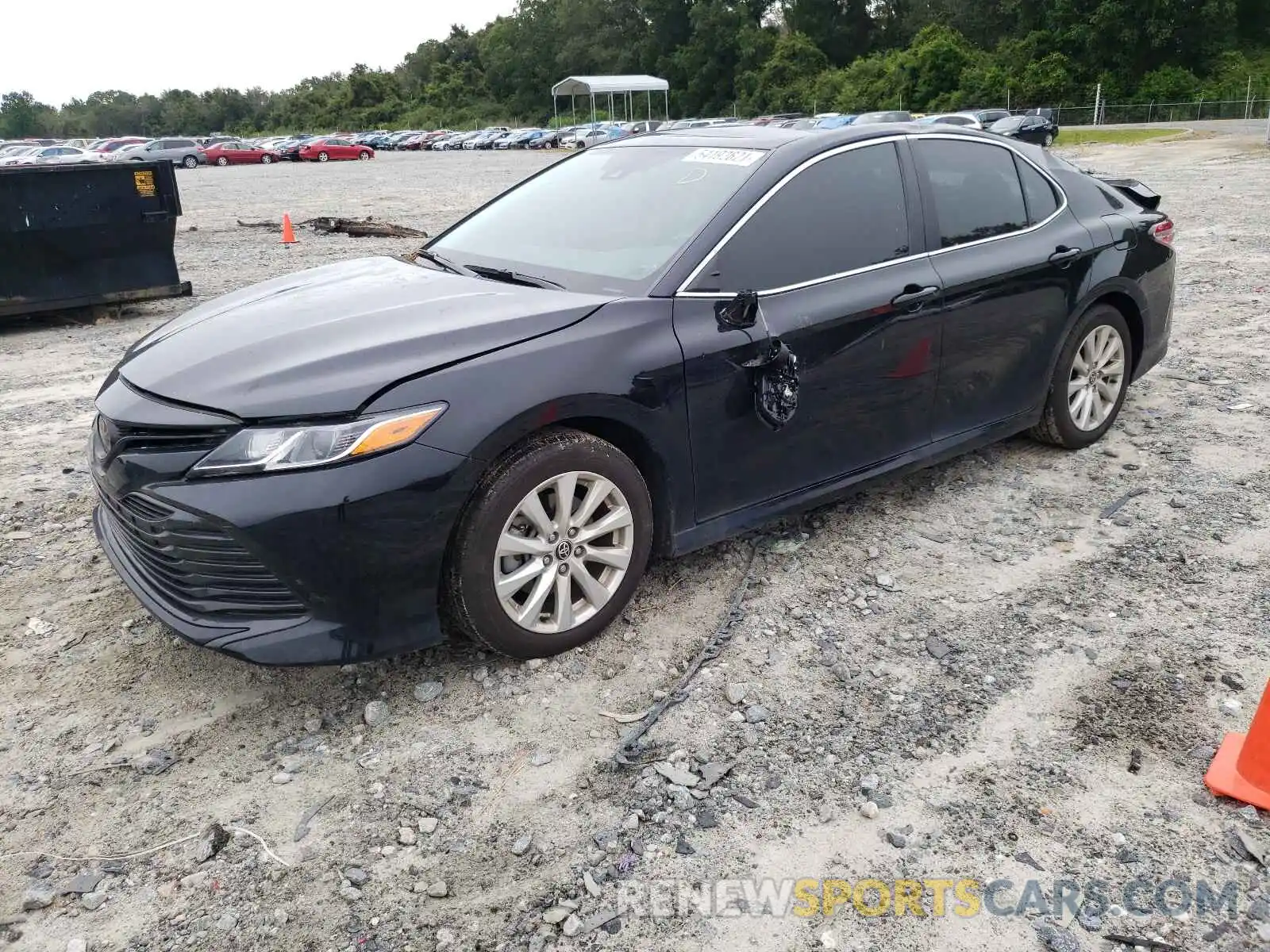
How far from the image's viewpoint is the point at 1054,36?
190 ft

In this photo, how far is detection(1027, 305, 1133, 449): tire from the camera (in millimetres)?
4891

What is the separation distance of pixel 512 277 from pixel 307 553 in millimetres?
1477

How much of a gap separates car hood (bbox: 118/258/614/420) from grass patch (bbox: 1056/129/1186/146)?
122 ft

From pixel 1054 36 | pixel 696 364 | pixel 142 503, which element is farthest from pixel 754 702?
pixel 1054 36

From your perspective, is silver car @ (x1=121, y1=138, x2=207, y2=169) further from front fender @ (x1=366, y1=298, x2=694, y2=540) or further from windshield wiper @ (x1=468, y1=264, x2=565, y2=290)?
front fender @ (x1=366, y1=298, x2=694, y2=540)

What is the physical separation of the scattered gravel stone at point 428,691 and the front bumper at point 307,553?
0.87 ft

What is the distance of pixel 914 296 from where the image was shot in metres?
4.07

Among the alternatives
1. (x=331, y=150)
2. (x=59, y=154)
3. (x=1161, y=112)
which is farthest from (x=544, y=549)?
(x=331, y=150)

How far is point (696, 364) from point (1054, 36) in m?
64.5

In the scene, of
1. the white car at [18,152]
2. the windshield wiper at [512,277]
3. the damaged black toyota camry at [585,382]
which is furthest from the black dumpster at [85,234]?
the white car at [18,152]

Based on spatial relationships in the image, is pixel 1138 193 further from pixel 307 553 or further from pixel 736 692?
pixel 307 553

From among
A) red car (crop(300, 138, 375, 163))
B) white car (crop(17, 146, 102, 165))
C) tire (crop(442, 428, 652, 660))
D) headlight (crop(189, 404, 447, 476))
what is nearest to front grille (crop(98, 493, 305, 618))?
headlight (crop(189, 404, 447, 476))

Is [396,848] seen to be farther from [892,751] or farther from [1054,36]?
[1054,36]

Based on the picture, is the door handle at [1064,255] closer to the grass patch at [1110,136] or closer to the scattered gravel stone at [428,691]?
the scattered gravel stone at [428,691]
